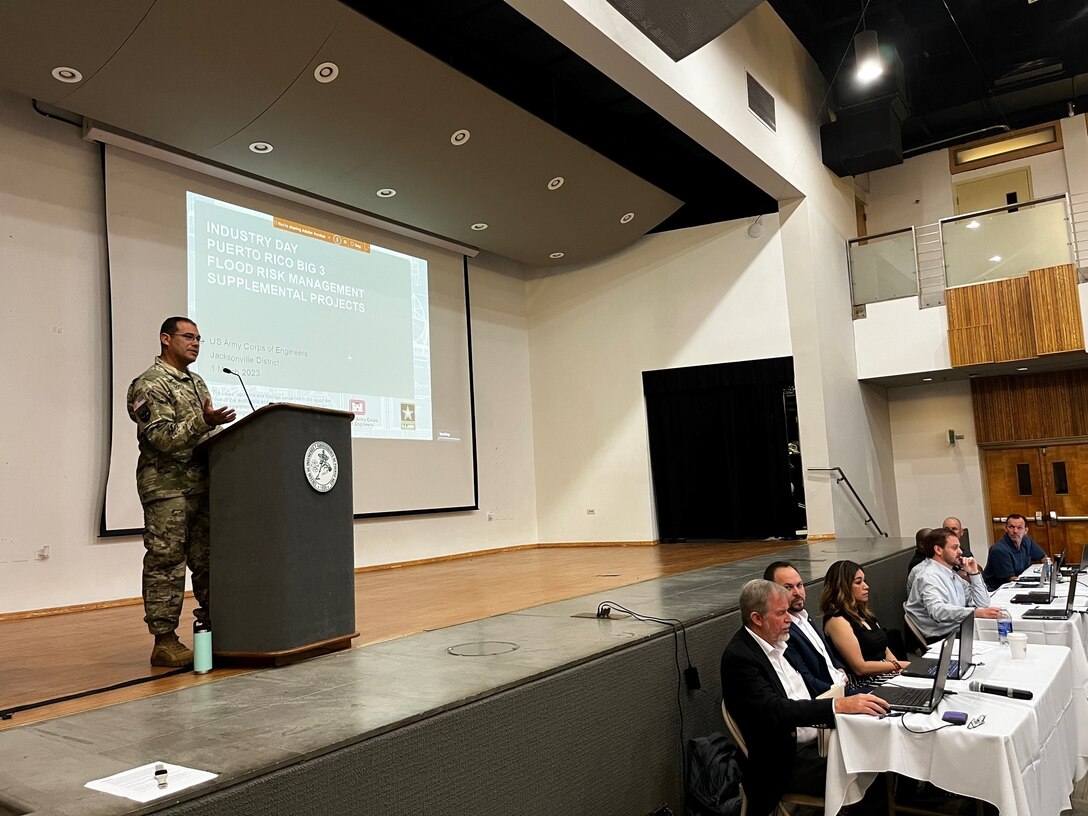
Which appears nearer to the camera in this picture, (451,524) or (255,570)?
(255,570)

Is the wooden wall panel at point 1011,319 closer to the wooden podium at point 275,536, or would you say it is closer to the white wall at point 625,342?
the white wall at point 625,342

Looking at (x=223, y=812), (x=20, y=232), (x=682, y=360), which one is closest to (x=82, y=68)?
(x=20, y=232)

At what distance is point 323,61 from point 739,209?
18.5 feet

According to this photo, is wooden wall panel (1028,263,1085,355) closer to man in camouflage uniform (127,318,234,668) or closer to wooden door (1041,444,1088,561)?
wooden door (1041,444,1088,561)

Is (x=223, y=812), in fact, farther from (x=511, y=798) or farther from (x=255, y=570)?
(x=255, y=570)

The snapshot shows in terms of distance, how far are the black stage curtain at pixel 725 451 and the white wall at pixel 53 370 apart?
5969 mm

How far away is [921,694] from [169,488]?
2.80m

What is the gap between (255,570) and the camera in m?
2.87

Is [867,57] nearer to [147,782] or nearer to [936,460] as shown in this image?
[936,460]

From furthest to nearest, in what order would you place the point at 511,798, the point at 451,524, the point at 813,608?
1. the point at 451,524
2. the point at 813,608
3. the point at 511,798

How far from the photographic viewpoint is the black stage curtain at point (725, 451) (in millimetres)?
9297

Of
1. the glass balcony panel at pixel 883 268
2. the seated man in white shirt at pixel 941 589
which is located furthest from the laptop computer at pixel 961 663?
the glass balcony panel at pixel 883 268

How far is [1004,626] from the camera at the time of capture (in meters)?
3.82

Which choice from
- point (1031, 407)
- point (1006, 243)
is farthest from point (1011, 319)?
point (1031, 407)
